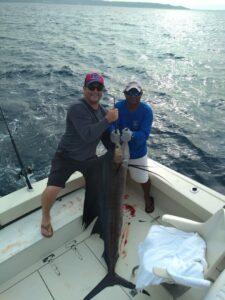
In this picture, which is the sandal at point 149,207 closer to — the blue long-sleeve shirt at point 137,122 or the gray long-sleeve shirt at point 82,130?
the blue long-sleeve shirt at point 137,122

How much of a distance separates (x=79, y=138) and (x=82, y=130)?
7.4 inches

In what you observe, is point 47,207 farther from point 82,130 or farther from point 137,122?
point 137,122

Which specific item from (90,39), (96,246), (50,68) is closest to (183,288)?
(96,246)

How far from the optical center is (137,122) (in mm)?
3275

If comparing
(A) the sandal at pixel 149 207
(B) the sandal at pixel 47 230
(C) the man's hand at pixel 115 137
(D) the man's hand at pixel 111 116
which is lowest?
(A) the sandal at pixel 149 207

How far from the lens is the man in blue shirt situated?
308cm

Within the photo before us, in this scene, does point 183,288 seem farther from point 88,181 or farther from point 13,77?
point 13,77

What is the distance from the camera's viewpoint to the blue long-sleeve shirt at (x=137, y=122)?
126 inches

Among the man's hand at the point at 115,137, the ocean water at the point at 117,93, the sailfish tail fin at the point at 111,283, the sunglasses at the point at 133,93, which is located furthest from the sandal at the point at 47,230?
the ocean water at the point at 117,93

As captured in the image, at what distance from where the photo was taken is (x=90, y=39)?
837 inches

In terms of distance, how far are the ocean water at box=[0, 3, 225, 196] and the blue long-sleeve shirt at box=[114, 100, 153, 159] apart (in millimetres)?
2380

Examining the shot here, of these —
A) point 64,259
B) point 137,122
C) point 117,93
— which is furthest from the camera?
point 117,93

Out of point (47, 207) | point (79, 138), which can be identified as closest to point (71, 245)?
point (47, 207)

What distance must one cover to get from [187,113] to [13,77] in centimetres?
647
